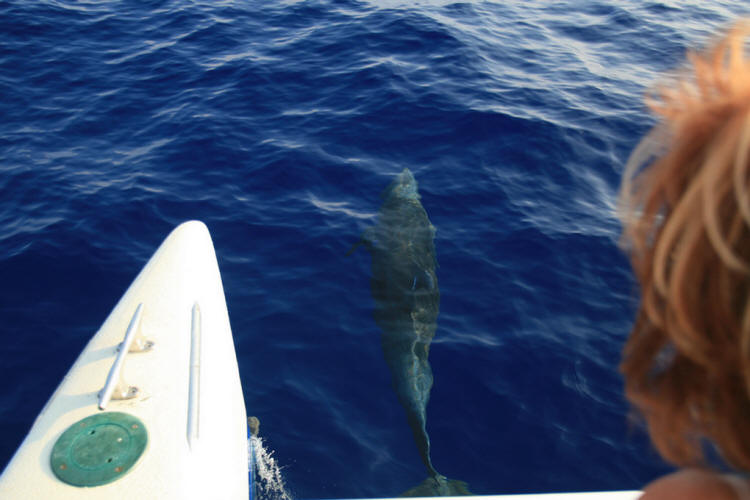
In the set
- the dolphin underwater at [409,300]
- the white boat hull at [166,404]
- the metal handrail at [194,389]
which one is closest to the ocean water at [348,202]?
the dolphin underwater at [409,300]

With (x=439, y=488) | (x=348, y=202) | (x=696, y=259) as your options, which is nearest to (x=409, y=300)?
(x=439, y=488)

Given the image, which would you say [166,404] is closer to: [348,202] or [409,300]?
[409,300]

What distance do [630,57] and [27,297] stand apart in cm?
1091

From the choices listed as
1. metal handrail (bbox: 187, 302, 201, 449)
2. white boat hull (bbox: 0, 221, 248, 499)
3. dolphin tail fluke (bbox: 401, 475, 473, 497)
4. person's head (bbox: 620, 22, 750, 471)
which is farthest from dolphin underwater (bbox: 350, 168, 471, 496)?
person's head (bbox: 620, 22, 750, 471)

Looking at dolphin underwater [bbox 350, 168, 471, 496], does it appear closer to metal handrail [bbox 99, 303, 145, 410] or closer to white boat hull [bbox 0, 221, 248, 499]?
white boat hull [bbox 0, 221, 248, 499]

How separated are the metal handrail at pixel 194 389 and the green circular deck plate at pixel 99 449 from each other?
0.88 feet

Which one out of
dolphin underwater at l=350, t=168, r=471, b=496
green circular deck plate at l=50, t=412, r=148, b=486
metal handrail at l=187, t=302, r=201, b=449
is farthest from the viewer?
dolphin underwater at l=350, t=168, r=471, b=496

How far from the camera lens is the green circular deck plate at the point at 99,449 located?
3002 mm

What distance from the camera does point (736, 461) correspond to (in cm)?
103

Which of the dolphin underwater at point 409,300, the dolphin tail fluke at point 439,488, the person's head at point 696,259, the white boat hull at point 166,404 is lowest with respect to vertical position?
the dolphin tail fluke at point 439,488

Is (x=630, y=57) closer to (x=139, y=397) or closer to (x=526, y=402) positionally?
(x=526, y=402)

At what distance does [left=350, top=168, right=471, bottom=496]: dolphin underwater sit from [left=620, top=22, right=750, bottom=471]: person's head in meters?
3.49

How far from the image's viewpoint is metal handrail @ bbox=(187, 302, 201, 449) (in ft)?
10.5

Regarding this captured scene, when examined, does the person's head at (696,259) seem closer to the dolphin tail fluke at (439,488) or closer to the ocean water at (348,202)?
the ocean water at (348,202)
